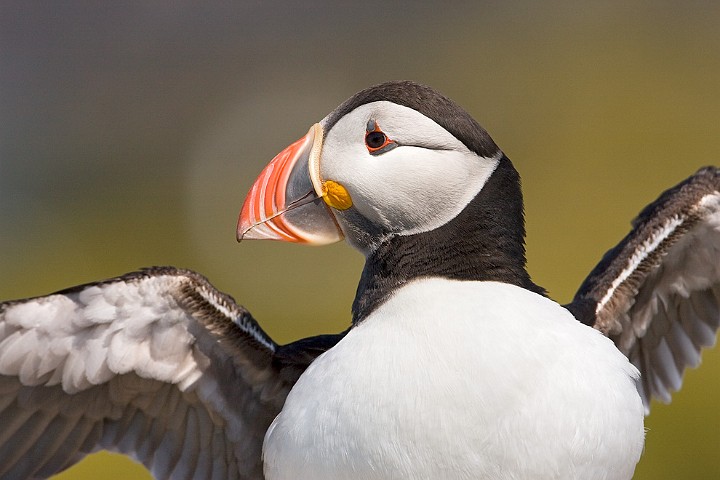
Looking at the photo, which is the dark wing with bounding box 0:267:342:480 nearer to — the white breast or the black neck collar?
the black neck collar

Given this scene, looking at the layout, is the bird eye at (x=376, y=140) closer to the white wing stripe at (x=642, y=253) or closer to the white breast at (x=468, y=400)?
the white breast at (x=468, y=400)

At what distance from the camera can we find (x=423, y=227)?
3.64 m

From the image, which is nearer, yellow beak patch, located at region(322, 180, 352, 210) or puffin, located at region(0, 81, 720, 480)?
puffin, located at region(0, 81, 720, 480)

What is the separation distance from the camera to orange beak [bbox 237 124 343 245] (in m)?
3.79

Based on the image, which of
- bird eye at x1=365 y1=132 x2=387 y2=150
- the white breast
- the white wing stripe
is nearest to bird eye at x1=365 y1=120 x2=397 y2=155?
bird eye at x1=365 y1=132 x2=387 y2=150

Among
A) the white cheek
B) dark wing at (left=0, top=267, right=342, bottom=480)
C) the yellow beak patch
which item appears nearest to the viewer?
the white cheek

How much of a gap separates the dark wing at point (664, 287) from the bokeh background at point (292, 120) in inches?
133

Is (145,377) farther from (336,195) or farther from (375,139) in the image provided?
(375,139)

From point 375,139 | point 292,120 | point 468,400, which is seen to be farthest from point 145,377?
point 292,120

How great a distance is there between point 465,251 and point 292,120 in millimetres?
12477

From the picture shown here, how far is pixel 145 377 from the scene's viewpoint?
4133 mm

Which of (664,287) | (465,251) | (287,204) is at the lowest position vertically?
(664,287)

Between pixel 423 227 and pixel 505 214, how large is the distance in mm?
292

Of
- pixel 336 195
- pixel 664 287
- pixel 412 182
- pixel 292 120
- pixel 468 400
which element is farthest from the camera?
pixel 292 120
